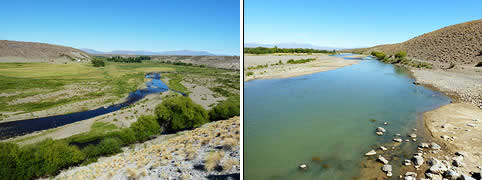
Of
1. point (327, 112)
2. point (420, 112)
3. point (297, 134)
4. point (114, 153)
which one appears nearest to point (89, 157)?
point (114, 153)

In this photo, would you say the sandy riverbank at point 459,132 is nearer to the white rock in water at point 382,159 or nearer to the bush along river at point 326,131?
the bush along river at point 326,131

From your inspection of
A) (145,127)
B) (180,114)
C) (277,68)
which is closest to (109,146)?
(145,127)

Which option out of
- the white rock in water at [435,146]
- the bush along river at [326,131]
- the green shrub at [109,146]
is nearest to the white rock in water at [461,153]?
the white rock in water at [435,146]

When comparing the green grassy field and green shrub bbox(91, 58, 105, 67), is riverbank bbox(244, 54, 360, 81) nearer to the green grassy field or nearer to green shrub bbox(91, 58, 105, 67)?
the green grassy field

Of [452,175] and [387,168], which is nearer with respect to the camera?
[452,175]

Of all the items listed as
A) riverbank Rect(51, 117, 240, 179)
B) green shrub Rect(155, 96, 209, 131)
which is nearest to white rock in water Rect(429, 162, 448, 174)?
riverbank Rect(51, 117, 240, 179)

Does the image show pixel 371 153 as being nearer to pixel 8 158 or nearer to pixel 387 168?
pixel 387 168
